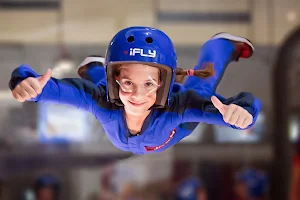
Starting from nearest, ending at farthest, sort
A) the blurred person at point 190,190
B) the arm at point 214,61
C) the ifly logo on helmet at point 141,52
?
the ifly logo on helmet at point 141,52, the arm at point 214,61, the blurred person at point 190,190

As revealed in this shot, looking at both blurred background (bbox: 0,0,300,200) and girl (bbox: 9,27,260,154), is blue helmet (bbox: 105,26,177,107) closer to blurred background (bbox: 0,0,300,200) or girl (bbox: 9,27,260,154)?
girl (bbox: 9,27,260,154)

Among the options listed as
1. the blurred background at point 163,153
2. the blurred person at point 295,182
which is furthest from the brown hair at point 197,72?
the blurred person at point 295,182

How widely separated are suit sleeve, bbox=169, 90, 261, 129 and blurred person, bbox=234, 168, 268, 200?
1326mm

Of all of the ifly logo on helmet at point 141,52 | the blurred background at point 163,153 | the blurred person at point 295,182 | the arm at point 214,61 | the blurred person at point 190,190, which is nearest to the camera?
the ifly logo on helmet at point 141,52

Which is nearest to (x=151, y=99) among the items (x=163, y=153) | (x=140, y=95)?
(x=140, y=95)

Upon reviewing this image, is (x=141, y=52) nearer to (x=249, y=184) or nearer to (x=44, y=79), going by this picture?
(x=44, y=79)

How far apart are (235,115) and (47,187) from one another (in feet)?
4.64

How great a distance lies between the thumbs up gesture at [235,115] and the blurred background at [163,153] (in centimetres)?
92

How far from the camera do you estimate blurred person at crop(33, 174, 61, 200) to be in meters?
1.79

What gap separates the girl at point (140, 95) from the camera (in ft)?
1.75

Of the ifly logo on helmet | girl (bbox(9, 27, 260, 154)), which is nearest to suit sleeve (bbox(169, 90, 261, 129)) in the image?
girl (bbox(9, 27, 260, 154))

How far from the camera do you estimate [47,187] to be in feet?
5.98

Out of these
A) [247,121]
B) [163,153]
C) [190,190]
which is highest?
[247,121]

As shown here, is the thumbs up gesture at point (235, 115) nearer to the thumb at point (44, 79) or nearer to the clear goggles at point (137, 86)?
the clear goggles at point (137, 86)
